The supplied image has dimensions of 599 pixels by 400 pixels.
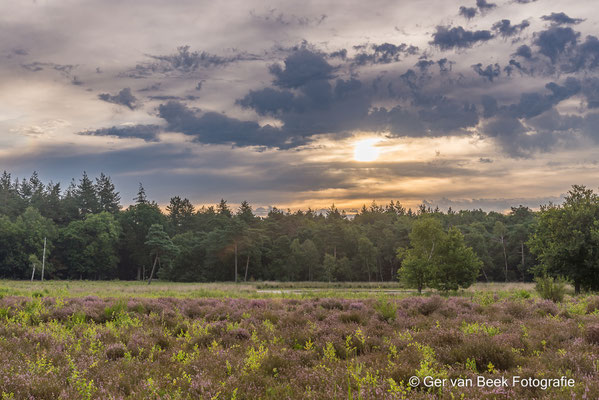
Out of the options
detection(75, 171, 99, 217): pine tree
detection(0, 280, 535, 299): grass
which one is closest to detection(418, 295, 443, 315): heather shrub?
detection(0, 280, 535, 299): grass

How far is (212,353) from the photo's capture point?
7.98m

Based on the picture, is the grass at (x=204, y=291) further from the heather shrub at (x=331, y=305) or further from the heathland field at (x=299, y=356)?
the heathland field at (x=299, y=356)

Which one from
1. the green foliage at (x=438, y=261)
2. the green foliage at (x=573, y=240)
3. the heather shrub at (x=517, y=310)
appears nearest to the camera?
the heather shrub at (x=517, y=310)

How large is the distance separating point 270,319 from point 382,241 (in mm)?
92057

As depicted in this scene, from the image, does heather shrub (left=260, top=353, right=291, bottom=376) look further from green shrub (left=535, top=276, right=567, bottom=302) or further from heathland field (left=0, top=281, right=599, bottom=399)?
green shrub (left=535, top=276, right=567, bottom=302)

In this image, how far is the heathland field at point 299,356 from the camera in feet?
19.0

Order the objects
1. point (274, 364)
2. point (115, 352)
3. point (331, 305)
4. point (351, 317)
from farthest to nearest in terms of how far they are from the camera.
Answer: point (331, 305) → point (351, 317) → point (115, 352) → point (274, 364)

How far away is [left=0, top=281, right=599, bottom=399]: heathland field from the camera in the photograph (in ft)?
19.0

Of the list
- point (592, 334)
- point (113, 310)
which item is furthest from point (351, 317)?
point (113, 310)

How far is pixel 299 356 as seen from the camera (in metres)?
7.71

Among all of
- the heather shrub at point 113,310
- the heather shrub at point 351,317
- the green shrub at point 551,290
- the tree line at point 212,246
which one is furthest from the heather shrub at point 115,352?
the tree line at point 212,246

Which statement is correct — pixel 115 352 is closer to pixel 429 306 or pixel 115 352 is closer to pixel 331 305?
pixel 331 305

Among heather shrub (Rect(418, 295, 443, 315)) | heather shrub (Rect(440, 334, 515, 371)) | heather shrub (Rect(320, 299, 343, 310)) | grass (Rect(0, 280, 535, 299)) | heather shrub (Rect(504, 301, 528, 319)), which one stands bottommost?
grass (Rect(0, 280, 535, 299))

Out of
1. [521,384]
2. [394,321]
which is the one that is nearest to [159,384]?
[521,384]
